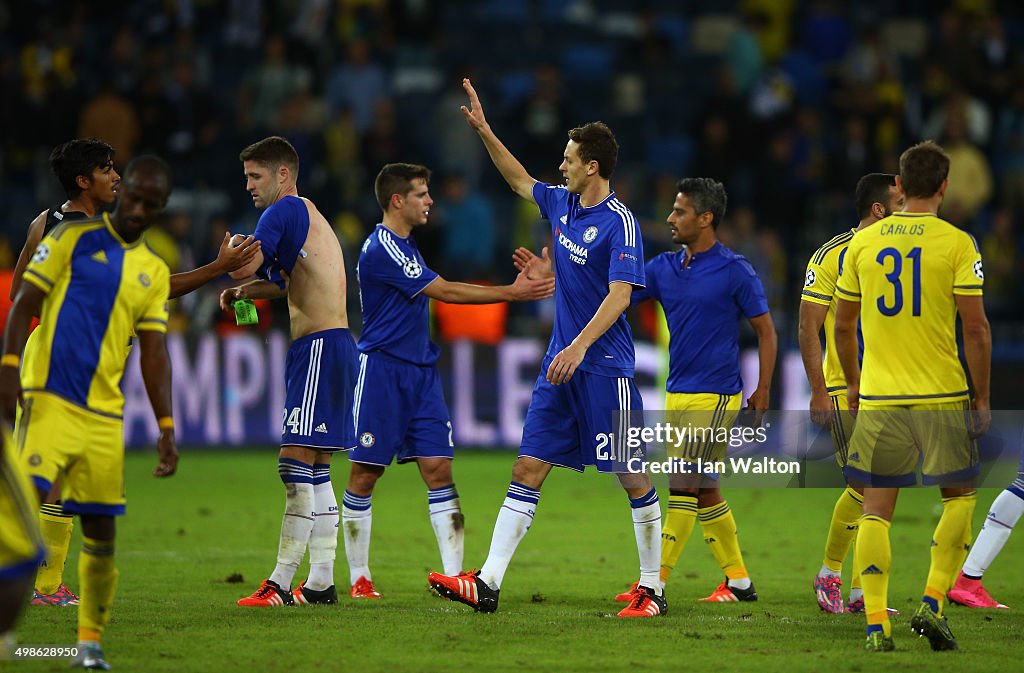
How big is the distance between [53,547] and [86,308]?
228 cm

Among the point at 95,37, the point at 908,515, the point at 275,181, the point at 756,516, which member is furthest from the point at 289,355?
the point at 95,37

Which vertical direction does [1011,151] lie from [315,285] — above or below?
above

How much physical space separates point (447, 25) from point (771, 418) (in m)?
9.86

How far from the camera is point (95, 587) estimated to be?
20.1 ft

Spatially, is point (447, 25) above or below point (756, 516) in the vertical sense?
above

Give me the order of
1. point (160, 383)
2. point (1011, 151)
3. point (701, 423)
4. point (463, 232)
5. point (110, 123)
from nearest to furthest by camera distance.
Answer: point (160, 383)
point (701, 423)
point (110, 123)
point (463, 232)
point (1011, 151)

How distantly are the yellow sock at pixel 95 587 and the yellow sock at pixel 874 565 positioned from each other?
3502mm

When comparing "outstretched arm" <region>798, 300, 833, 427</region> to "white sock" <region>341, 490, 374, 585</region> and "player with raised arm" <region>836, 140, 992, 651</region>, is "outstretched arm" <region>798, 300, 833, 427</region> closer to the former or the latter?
"player with raised arm" <region>836, 140, 992, 651</region>

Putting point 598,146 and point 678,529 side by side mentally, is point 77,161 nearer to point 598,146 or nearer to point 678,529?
point 598,146

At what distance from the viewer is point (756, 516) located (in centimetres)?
1262

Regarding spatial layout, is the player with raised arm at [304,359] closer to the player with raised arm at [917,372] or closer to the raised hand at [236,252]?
the raised hand at [236,252]

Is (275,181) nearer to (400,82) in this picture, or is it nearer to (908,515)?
(908,515)

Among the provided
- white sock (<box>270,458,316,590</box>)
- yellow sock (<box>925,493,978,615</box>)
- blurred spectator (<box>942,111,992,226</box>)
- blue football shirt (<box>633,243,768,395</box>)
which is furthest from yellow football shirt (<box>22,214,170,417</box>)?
blurred spectator (<box>942,111,992,226</box>)

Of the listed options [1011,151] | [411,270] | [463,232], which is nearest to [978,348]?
[411,270]
